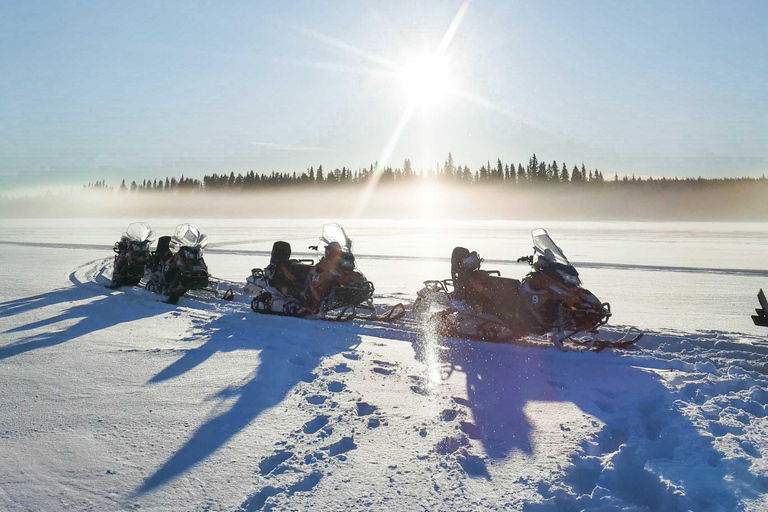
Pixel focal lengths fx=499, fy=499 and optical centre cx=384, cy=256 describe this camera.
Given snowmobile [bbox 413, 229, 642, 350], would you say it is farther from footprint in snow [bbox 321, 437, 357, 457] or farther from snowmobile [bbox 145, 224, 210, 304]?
snowmobile [bbox 145, 224, 210, 304]

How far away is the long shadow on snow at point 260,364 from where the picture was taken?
342 cm

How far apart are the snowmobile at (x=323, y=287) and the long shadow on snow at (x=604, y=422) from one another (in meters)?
2.18

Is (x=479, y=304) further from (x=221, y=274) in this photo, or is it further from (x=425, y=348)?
(x=221, y=274)

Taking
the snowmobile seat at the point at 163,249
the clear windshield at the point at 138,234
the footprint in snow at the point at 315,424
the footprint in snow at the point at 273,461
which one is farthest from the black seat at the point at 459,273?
the clear windshield at the point at 138,234

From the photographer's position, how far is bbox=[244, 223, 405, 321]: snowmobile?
26.2 feet

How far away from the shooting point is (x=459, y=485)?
3.01 metres

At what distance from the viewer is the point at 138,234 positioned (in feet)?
41.3

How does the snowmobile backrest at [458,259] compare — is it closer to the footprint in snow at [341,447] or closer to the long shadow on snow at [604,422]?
the long shadow on snow at [604,422]

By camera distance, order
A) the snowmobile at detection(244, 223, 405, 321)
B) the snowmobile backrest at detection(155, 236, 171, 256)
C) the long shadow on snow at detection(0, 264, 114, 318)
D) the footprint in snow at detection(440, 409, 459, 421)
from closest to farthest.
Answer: the footprint in snow at detection(440, 409, 459, 421) → the snowmobile at detection(244, 223, 405, 321) → the long shadow on snow at detection(0, 264, 114, 318) → the snowmobile backrest at detection(155, 236, 171, 256)

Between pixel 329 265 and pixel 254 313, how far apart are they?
161cm

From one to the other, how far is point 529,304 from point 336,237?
3.68 meters

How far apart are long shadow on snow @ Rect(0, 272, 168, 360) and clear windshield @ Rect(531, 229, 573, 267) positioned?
6.29 m

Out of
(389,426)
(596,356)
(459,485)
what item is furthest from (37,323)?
(596,356)

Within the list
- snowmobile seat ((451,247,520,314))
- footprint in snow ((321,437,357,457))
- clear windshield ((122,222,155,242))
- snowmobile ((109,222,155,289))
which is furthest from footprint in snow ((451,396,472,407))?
clear windshield ((122,222,155,242))
